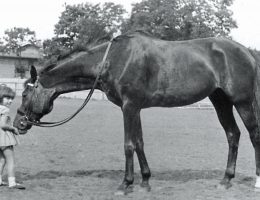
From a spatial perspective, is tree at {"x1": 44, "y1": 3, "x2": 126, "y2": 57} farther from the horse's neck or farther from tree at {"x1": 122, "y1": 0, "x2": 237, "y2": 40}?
the horse's neck

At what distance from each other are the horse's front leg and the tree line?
43.3m

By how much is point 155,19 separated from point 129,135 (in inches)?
2124

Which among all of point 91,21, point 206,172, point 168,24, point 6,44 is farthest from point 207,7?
point 206,172

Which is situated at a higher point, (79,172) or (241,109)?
(241,109)

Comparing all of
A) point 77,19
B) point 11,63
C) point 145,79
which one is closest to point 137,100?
point 145,79

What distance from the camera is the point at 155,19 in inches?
2312

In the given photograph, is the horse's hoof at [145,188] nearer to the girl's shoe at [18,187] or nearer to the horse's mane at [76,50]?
the girl's shoe at [18,187]

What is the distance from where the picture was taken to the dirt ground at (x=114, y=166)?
611cm

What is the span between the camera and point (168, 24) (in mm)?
56938

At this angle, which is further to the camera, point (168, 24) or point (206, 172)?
point (168, 24)

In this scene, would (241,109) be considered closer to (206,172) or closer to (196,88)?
(196,88)

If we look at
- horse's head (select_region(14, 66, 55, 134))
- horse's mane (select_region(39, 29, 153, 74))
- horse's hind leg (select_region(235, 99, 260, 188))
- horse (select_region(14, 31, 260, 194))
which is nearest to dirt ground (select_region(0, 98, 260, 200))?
horse (select_region(14, 31, 260, 194))

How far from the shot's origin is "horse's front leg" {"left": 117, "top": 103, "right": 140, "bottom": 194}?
240 inches

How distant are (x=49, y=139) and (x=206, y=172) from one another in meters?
5.50
